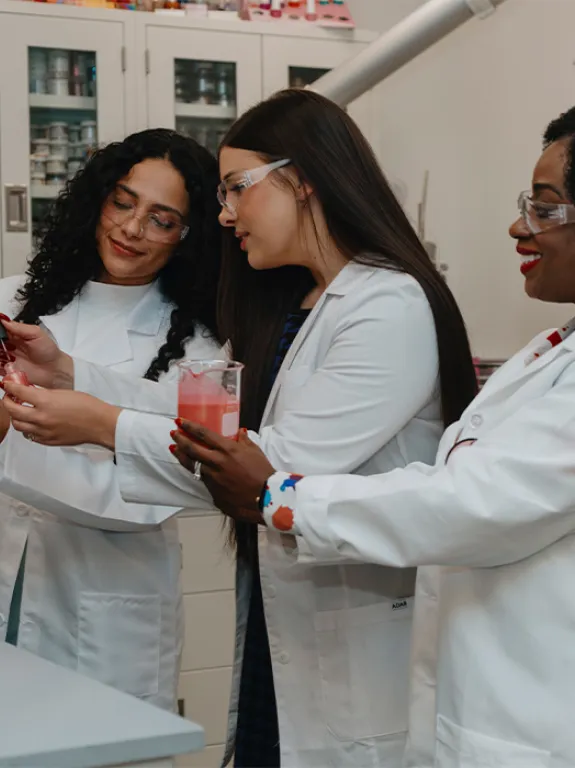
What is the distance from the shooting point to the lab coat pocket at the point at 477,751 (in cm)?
115

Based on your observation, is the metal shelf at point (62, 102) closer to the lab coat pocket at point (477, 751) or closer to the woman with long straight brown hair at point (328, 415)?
the woman with long straight brown hair at point (328, 415)

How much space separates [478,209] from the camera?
11.4 feet

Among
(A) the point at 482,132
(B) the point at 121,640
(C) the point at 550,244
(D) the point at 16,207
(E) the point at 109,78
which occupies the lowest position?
(B) the point at 121,640

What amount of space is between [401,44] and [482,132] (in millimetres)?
846

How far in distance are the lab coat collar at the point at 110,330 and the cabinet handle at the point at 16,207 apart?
1146 millimetres

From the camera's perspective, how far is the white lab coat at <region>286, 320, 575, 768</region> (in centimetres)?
112

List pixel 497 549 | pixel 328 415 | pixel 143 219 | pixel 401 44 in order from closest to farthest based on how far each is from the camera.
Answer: pixel 497 549
pixel 328 415
pixel 143 219
pixel 401 44

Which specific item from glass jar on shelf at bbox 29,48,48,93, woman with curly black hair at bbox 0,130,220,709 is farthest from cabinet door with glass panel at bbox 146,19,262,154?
woman with curly black hair at bbox 0,130,220,709

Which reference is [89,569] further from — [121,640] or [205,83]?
[205,83]

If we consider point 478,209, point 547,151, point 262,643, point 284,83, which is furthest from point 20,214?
point 547,151

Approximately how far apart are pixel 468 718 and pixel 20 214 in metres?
2.32

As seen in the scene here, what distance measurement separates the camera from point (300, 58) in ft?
10.7

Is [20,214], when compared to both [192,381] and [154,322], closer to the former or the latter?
[154,322]

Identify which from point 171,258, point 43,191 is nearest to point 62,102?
point 43,191
